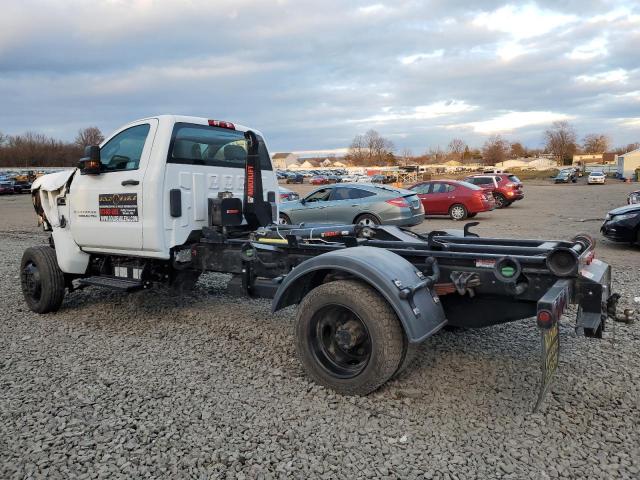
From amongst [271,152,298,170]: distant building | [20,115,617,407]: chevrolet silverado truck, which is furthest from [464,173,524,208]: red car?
[271,152,298,170]: distant building

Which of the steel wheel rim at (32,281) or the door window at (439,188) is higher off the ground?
the door window at (439,188)

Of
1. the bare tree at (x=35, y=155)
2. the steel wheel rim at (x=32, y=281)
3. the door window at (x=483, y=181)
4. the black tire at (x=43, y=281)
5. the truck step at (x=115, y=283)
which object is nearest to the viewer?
the truck step at (x=115, y=283)

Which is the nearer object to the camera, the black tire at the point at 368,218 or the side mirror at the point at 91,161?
the side mirror at the point at 91,161

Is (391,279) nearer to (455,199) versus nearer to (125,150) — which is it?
(125,150)

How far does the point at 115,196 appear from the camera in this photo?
18.1 feet

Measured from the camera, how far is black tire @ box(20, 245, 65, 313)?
6128mm

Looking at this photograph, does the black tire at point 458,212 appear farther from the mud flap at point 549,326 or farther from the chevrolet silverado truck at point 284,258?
the mud flap at point 549,326

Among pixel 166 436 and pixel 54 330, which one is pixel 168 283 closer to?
pixel 54 330

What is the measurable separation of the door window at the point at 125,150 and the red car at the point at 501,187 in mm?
20564

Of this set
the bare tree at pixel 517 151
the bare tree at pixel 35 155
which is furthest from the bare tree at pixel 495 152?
the bare tree at pixel 35 155

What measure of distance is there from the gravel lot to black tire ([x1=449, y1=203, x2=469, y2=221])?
1366 centimetres

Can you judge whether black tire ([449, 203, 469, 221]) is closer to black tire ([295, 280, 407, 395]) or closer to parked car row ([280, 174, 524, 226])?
parked car row ([280, 174, 524, 226])

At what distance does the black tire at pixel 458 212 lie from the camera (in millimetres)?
18609

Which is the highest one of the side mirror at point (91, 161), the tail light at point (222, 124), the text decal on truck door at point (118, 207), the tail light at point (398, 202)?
the tail light at point (222, 124)
